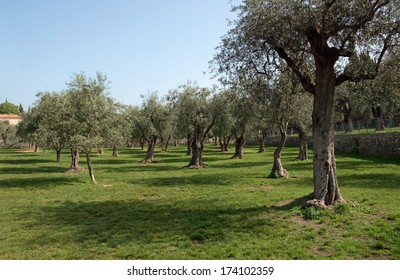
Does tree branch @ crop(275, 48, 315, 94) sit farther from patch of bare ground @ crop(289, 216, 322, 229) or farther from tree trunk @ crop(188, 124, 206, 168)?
tree trunk @ crop(188, 124, 206, 168)

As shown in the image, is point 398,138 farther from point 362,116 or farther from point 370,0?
point 362,116

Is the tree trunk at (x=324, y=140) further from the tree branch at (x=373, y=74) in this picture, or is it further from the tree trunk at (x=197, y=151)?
the tree trunk at (x=197, y=151)

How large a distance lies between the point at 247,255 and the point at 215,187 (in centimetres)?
1329

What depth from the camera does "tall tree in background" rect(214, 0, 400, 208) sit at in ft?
41.9

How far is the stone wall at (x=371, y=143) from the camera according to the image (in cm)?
3409

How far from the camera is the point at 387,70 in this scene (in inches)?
577

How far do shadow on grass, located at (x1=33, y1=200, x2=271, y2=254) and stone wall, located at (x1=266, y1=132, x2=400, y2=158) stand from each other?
2568 cm

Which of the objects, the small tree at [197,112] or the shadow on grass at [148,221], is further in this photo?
the small tree at [197,112]

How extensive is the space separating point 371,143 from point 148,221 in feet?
112

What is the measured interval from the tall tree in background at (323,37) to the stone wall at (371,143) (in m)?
23.3

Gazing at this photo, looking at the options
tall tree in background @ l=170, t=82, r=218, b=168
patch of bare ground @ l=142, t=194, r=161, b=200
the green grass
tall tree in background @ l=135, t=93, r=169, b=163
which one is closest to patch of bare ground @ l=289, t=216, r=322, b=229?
the green grass

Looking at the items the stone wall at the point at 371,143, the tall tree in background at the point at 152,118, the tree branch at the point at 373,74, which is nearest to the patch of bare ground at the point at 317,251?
the tree branch at the point at 373,74

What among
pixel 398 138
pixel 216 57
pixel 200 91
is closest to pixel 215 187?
pixel 216 57

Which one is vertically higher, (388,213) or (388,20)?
(388,20)
